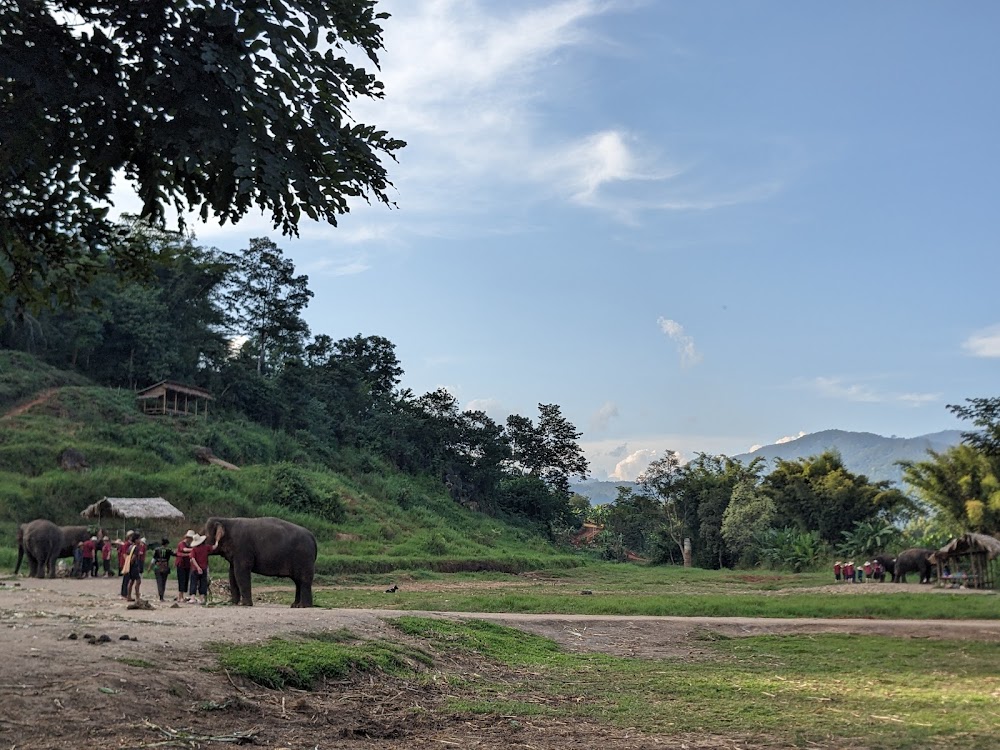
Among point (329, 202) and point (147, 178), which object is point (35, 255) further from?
point (329, 202)

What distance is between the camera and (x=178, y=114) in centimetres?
685

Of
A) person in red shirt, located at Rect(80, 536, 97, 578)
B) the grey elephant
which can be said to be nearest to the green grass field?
person in red shirt, located at Rect(80, 536, 97, 578)

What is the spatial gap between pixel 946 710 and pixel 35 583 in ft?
74.5

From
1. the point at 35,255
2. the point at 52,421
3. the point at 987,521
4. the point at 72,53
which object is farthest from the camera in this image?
the point at 52,421

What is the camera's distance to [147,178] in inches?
313

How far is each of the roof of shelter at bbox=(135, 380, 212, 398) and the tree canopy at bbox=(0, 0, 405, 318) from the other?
51.6m

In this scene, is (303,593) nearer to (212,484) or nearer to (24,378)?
(212,484)

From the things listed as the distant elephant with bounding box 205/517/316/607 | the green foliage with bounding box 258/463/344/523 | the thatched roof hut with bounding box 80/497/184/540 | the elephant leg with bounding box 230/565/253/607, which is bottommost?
the elephant leg with bounding box 230/565/253/607

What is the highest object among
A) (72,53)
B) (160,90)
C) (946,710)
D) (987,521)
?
(72,53)

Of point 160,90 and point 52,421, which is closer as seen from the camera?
point 160,90

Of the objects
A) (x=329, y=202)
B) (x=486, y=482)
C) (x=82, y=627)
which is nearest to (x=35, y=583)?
(x=82, y=627)

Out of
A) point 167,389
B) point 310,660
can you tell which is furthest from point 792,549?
point 310,660

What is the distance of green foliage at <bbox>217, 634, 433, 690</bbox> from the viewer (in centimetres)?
1008

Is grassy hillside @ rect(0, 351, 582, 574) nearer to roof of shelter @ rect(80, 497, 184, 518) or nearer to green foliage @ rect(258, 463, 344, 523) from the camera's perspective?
green foliage @ rect(258, 463, 344, 523)
